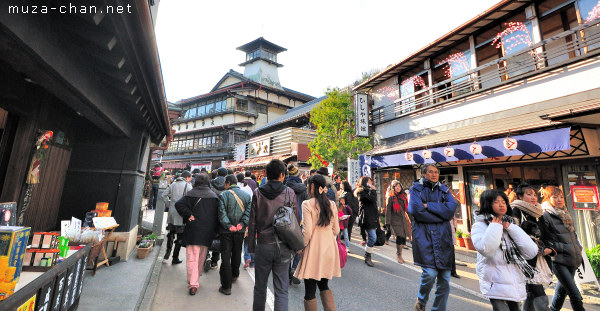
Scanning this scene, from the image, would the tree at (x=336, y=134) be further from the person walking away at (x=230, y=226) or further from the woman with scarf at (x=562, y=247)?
the woman with scarf at (x=562, y=247)

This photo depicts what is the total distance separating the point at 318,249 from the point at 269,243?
62 centimetres

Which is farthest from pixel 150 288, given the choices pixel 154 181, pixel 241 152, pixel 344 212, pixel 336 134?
pixel 241 152

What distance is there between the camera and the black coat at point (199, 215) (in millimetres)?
4207

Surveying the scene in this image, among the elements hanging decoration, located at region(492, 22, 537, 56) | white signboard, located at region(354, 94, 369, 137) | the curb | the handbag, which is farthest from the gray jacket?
hanging decoration, located at region(492, 22, 537, 56)

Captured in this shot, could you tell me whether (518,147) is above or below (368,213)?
above

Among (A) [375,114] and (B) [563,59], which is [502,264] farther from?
(A) [375,114]

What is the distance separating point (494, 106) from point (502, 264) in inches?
317

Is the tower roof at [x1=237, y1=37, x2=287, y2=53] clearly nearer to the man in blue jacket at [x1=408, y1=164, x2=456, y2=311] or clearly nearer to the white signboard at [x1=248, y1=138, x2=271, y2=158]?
the white signboard at [x1=248, y1=138, x2=271, y2=158]

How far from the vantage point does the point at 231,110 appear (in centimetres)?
2661

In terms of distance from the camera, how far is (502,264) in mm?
2557

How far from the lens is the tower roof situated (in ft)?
104

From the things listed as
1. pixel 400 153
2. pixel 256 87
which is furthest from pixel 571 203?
pixel 256 87

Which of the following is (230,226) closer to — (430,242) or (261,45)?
(430,242)

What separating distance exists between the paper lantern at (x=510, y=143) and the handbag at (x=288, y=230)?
6.80m
